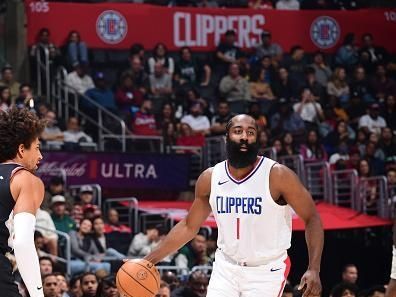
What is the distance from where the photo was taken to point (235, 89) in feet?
71.9

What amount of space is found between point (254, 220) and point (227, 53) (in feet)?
47.3

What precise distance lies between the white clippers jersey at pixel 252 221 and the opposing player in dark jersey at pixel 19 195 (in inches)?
76.5

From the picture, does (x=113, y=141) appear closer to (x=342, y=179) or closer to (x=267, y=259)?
(x=342, y=179)

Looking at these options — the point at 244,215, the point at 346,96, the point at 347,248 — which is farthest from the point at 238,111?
the point at 244,215

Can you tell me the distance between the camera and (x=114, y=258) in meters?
15.6

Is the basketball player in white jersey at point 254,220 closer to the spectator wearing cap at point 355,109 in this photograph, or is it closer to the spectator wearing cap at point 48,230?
the spectator wearing cap at point 48,230

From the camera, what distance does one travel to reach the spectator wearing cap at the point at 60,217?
16.2m

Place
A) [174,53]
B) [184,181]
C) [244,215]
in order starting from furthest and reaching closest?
[174,53] → [184,181] → [244,215]

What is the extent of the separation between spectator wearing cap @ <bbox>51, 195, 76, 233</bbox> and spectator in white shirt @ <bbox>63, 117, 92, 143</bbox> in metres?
2.71

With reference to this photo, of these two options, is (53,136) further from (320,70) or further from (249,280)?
(249,280)

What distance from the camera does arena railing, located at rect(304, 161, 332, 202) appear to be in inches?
782

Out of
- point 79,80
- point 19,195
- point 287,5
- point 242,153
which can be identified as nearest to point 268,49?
point 287,5

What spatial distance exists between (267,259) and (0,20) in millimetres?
13729

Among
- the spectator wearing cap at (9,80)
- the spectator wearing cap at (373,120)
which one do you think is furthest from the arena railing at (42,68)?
the spectator wearing cap at (373,120)
